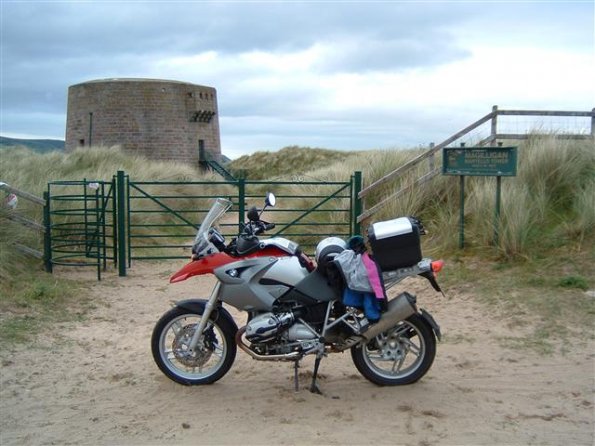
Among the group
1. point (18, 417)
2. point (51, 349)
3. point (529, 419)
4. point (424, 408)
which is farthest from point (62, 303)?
point (529, 419)

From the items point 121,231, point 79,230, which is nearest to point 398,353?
point 121,231

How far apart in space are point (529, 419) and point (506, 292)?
130 inches

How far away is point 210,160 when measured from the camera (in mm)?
36375

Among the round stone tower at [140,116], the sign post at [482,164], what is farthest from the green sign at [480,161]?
the round stone tower at [140,116]

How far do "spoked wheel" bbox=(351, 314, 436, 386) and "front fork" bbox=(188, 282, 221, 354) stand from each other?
3.41ft

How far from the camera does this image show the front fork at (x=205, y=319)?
4.76 m

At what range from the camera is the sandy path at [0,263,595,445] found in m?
4.07

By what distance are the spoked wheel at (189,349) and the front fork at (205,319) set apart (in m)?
0.04

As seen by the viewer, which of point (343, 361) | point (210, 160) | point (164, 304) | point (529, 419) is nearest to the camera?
point (529, 419)

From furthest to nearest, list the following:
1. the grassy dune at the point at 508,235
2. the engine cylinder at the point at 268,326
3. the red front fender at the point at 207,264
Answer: the grassy dune at the point at 508,235 → the red front fender at the point at 207,264 → the engine cylinder at the point at 268,326

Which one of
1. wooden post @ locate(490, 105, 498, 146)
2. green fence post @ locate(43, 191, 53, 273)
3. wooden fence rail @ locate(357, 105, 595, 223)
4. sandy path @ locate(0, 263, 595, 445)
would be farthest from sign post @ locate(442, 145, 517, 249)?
green fence post @ locate(43, 191, 53, 273)

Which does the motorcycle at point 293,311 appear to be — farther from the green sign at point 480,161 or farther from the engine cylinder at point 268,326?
the green sign at point 480,161

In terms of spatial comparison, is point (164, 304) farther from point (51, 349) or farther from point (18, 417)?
point (18, 417)

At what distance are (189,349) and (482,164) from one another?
5722 millimetres
